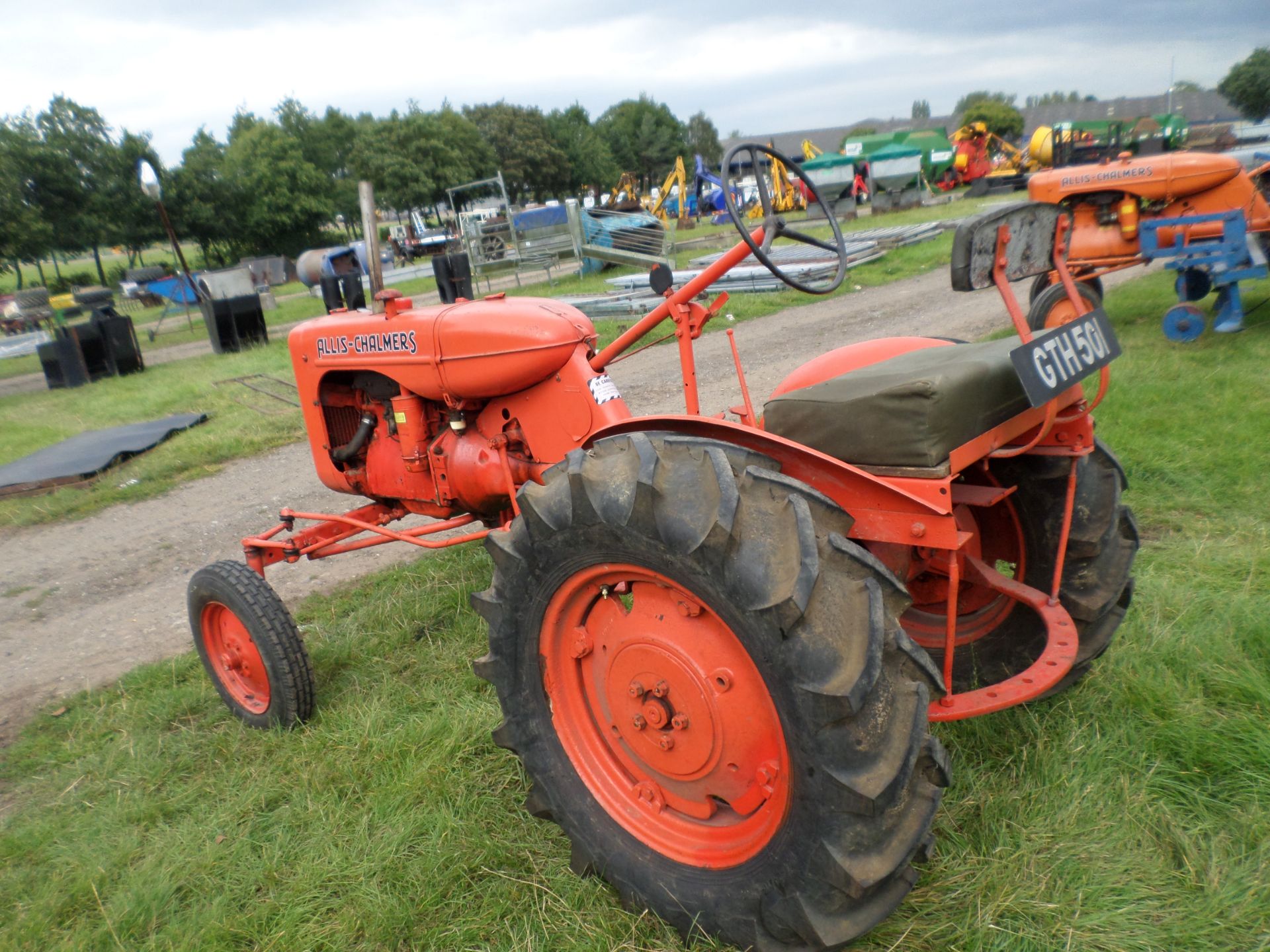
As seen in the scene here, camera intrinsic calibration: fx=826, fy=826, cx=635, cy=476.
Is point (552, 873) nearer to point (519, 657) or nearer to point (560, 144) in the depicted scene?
point (519, 657)

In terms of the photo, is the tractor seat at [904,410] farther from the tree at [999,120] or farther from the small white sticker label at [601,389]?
the tree at [999,120]

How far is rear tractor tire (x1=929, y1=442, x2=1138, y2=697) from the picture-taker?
2332mm

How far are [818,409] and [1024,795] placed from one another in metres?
1.17

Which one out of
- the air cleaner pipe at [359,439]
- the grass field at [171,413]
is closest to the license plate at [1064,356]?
the air cleaner pipe at [359,439]

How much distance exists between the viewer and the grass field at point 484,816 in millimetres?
1898

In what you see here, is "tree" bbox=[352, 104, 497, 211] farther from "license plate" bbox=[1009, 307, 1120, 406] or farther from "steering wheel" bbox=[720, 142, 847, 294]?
"license plate" bbox=[1009, 307, 1120, 406]

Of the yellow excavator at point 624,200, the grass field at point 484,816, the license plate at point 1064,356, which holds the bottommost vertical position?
the grass field at point 484,816

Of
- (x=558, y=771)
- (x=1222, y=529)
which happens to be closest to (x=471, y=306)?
(x=558, y=771)

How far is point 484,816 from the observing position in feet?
7.82

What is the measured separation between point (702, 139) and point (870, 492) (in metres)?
71.0

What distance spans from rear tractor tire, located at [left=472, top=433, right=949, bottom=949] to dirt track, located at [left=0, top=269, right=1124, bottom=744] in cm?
267

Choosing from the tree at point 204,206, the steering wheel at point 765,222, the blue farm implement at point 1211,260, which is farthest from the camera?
the tree at point 204,206

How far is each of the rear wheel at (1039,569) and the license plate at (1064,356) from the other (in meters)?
0.47

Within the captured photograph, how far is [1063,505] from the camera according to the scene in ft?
7.65
